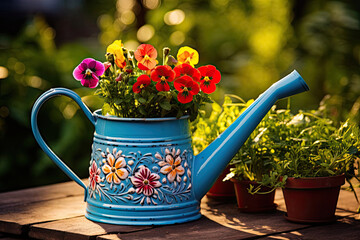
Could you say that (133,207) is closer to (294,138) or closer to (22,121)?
(294,138)

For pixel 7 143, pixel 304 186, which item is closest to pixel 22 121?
pixel 7 143

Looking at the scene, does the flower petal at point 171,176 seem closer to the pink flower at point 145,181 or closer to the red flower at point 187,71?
the pink flower at point 145,181

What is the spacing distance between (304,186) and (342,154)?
12cm

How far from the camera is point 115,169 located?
1.29 metres

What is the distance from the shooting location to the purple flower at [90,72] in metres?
1.28

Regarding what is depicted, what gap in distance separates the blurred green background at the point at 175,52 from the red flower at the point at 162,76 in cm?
45

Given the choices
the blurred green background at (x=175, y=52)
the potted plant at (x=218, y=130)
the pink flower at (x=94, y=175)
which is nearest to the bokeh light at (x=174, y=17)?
the blurred green background at (x=175, y=52)

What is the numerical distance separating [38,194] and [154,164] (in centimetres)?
58

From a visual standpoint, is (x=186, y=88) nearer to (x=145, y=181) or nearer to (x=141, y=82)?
(x=141, y=82)

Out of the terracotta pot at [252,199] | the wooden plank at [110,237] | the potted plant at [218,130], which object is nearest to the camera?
the wooden plank at [110,237]

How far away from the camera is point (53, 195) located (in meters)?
1.68

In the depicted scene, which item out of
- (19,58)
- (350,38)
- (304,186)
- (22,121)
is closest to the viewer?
(304,186)

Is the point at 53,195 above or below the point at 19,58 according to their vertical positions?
below

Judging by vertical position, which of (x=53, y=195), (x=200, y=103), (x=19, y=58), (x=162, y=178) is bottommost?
(x=53, y=195)
